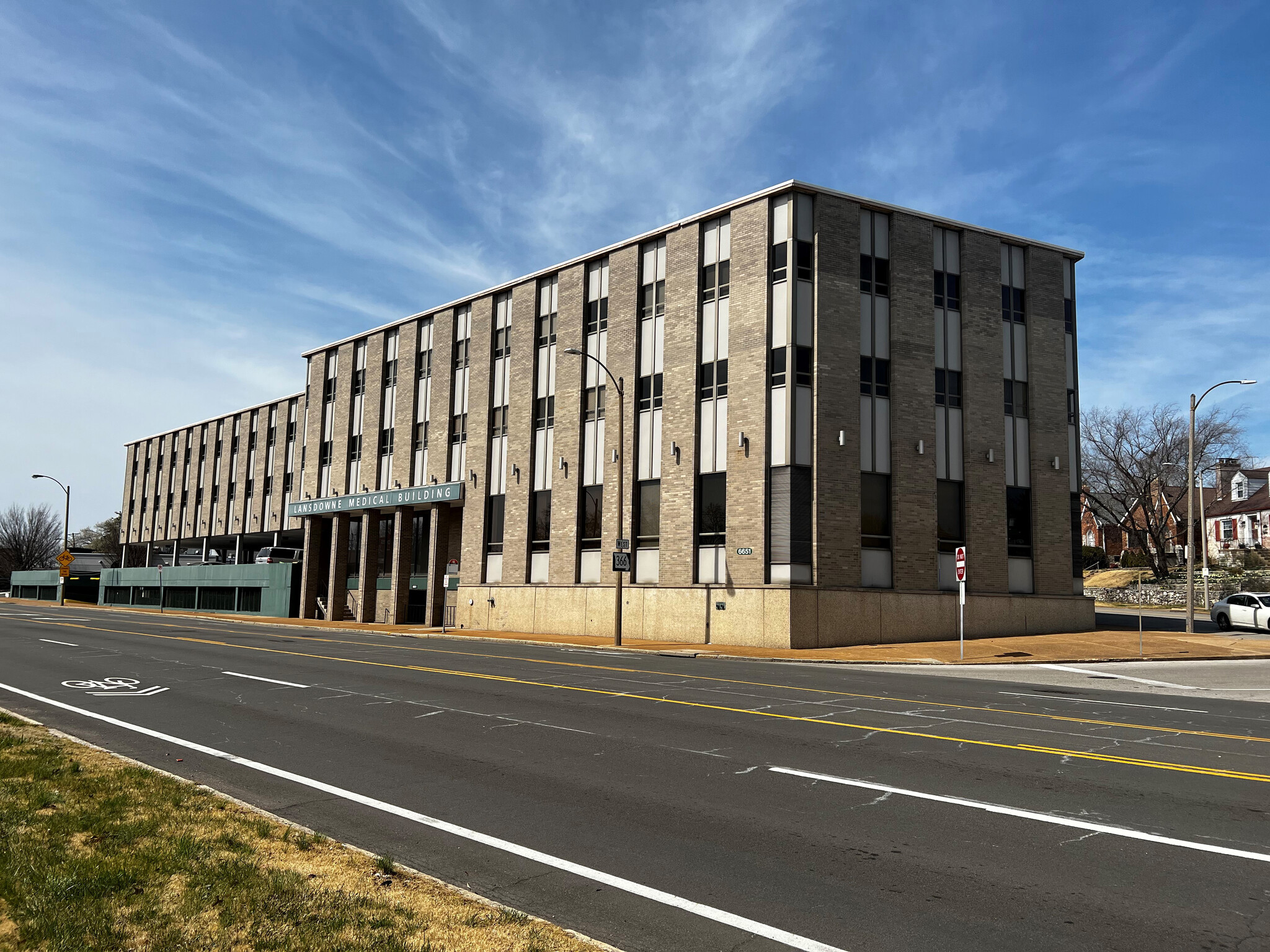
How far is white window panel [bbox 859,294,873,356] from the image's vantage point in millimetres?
32156

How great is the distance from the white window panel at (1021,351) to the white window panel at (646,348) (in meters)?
14.3

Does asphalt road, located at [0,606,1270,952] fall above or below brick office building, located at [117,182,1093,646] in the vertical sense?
below

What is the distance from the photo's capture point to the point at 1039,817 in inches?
294

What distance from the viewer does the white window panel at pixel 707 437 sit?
108 ft

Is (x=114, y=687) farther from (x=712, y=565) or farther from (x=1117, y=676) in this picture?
(x=1117, y=676)

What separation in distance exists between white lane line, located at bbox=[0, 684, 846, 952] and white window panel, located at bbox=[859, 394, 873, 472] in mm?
25017

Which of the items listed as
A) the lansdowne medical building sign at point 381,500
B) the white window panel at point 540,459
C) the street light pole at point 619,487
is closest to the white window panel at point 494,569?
the lansdowne medical building sign at point 381,500

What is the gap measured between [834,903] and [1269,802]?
5.18 metres

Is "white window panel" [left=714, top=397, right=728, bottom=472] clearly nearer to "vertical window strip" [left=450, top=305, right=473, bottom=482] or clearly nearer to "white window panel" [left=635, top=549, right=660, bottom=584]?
"white window panel" [left=635, top=549, right=660, bottom=584]

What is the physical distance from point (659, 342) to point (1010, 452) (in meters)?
14.2

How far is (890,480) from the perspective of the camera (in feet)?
105

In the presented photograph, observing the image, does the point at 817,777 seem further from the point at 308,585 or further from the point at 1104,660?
the point at 308,585

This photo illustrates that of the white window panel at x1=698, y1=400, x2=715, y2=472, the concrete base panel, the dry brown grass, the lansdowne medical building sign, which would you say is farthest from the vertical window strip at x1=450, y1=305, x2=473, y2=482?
the dry brown grass

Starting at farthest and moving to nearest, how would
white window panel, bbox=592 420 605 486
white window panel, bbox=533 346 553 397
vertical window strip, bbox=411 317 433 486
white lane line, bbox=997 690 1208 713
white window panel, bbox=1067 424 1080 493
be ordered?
vertical window strip, bbox=411 317 433 486
white window panel, bbox=533 346 553 397
white window panel, bbox=592 420 605 486
white window panel, bbox=1067 424 1080 493
white lane line, bbox=997 690 1208 713
